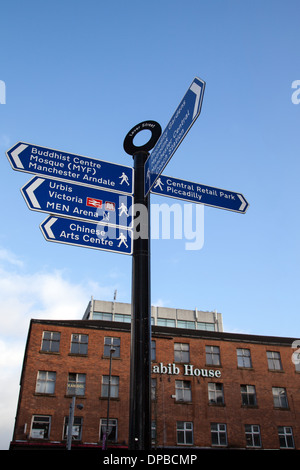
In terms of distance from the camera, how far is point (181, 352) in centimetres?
3562

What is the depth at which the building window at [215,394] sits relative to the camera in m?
34.2

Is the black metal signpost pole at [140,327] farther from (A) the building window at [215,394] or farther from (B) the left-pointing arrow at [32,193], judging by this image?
(A) the building window at [215,394]

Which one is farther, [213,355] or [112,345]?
[213,355]

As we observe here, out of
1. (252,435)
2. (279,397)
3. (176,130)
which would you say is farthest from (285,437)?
(176,130)

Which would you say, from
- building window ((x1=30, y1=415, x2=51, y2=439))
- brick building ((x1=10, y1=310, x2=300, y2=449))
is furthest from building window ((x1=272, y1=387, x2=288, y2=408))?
building window ((x1=30, y1=415, x2=51, y2=439))

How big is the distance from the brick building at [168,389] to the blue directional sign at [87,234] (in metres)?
29.3

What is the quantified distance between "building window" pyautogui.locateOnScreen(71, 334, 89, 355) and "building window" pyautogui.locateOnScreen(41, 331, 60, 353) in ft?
4.01

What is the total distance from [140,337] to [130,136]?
2.68m

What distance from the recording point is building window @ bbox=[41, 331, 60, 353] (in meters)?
32.6

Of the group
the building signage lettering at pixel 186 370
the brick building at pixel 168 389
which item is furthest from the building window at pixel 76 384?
the building signage lettering at pixel 186 370

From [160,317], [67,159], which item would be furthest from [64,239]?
[160,317]

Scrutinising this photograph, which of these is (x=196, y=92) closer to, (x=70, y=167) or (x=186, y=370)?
(x=70, y=167)

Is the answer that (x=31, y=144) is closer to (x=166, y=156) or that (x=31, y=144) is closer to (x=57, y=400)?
(x=166, y=156)

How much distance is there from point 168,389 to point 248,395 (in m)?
7.17
